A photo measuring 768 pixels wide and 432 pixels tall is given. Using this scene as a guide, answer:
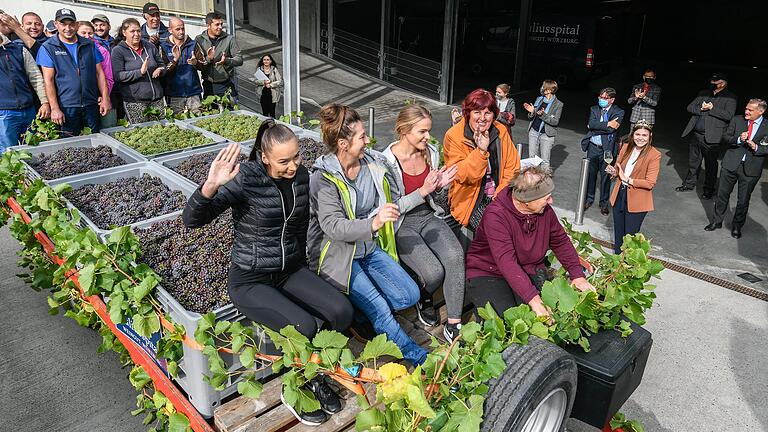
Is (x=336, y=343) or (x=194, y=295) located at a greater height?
(x=336, y=343)

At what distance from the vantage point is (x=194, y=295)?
334cm

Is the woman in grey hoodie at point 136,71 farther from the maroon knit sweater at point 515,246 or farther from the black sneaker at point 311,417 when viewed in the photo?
the black sneaker at point 311,417

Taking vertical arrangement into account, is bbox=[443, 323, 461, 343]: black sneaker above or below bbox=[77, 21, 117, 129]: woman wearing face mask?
below

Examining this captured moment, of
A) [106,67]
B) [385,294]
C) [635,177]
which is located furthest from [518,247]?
Result: [106,67]

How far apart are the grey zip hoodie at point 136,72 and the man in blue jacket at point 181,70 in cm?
25

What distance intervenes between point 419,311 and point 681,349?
256 centimetres

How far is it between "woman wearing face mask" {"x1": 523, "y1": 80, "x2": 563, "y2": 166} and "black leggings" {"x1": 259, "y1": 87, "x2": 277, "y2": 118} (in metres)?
4.43

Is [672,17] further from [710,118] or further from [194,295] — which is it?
[194,295]

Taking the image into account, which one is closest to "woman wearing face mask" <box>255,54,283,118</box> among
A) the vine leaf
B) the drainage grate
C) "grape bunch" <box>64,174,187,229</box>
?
"grape bunch" <box>64,174,187,229</box>

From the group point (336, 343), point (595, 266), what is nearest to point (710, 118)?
point (595, 266)

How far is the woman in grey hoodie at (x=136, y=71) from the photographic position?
745 centimetres

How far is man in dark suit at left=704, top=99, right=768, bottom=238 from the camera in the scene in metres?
7.01

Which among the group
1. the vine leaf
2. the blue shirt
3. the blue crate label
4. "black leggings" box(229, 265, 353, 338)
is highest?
the blue shirt

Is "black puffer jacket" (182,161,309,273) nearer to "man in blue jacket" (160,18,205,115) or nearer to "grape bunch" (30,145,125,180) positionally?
"grape bunch" (30,145,125,180)
